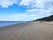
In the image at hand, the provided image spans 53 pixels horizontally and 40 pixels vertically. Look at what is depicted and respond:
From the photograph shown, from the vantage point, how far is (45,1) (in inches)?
84.2

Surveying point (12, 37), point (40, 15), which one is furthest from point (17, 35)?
point (40, 15)

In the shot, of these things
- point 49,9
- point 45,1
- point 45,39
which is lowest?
point 45,39

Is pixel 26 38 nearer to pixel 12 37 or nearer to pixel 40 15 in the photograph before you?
pixel 12 37

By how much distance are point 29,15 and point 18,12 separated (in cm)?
20

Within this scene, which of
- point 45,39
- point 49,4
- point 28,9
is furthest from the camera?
point 49,4

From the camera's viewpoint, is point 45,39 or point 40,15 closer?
point 45,39

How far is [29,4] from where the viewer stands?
206 cm

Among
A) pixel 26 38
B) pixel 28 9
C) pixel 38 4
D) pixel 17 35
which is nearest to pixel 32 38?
pixel 26 38

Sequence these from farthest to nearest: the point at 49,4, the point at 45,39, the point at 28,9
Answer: the point at 49,4, the point at 28,9, the point at 45,39

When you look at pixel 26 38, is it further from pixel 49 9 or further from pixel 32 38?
pixel 49 9

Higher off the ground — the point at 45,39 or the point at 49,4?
the point at 49,4

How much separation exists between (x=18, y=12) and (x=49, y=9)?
57 centimetres

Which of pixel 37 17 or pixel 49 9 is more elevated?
pixel 49 9

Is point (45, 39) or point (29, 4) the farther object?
point (29, 4)
